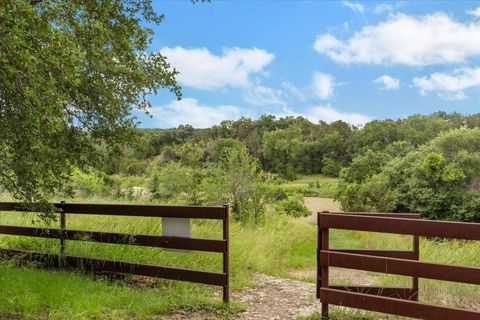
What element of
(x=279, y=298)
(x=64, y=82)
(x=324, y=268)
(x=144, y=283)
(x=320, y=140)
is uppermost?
(x=320, y=140)

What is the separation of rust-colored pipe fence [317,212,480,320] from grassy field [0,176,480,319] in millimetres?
497

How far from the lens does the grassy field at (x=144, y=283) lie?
5.15 meters

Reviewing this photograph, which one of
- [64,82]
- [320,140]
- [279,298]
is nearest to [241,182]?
[279,298]

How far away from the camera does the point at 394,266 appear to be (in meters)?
4.57

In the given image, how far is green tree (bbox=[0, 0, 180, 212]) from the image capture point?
3.57 metres

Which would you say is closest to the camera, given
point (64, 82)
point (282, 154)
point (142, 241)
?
point (64, 82)

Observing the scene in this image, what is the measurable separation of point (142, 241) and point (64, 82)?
2915mm

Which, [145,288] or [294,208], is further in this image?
[294,208]

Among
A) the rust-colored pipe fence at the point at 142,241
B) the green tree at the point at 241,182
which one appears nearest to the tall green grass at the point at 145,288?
the rust-colored pipe fence at the point at 142,241

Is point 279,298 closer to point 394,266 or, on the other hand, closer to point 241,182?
point 394,266

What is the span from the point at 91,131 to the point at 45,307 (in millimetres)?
2682

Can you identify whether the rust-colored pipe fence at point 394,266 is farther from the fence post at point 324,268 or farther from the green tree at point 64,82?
the green tree at point 64,82

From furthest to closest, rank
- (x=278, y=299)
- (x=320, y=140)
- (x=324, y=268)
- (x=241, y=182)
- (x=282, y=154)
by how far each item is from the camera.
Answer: (x=320, y=140) < (x=282, y=154) < (x=241, y=182) < (x=278, y=299) < (x=324, y=268)

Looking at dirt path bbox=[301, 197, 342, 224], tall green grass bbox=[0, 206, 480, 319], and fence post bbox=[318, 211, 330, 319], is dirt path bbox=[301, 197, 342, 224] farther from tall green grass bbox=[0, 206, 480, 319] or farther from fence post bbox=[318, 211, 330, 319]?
fence post bbox=[318, 211, 330, 319]
